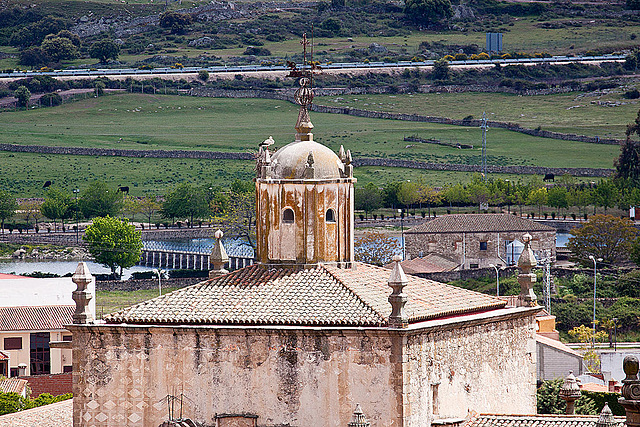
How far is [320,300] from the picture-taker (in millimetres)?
32844

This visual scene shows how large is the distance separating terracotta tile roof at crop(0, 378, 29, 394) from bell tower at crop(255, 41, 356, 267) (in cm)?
3084

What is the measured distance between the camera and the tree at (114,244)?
→ 139 m

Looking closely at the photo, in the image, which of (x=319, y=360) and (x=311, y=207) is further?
(x=311, y=207)

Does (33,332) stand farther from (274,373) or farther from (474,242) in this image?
(474,242)

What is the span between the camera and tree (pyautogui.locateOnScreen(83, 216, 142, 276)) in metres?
139

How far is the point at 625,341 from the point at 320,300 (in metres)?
66.6

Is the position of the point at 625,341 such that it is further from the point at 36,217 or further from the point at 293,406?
the point at 36,217

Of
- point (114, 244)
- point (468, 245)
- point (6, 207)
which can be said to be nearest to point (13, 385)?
point (468, 245)

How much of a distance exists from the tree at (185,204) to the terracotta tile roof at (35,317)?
83.0m

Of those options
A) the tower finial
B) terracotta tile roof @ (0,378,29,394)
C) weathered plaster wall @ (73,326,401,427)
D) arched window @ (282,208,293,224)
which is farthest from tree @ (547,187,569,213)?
weathered plaster wall @ (73,326,401,427)

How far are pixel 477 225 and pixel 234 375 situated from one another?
107 meters

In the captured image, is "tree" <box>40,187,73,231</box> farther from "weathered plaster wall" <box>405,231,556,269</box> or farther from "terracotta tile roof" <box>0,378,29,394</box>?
"terracotta tile roof" <box>0,378,29,394</box>

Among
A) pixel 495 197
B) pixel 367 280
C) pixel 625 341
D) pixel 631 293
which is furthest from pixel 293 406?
pixel 495 197

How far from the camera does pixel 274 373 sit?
32219 mm
